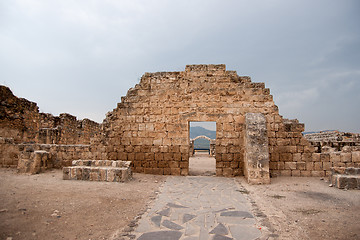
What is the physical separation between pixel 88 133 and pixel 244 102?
1164cm

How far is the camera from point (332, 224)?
10.5 ft

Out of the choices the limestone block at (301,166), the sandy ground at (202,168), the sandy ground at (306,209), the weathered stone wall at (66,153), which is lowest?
the sandy ground at (202,168)

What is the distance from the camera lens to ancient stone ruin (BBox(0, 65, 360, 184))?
7.15 m

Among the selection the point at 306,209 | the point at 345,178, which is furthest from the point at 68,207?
the point at 345,178

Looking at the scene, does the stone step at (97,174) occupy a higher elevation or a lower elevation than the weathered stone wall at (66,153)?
lower

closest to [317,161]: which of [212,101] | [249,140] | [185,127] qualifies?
[249,140]

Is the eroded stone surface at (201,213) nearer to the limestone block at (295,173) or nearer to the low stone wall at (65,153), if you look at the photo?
the limestone block at (295,173)

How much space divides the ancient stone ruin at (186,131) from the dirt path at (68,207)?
7.14ft

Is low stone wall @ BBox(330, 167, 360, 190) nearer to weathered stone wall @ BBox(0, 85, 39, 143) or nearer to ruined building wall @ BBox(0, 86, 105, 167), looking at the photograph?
ruined building wall @ BBox(0, 86, 105, 167)

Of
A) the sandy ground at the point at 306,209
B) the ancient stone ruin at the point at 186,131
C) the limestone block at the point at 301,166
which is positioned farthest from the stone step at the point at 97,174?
the limestone block at the point at 301,166

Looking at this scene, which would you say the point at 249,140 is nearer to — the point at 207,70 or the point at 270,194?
the point at 270,194

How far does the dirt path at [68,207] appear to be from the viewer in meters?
2.86

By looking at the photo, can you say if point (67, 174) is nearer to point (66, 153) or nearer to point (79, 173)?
point (79, 173)

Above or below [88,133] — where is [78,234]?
below
